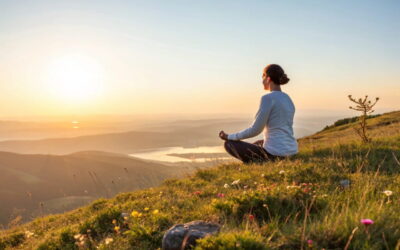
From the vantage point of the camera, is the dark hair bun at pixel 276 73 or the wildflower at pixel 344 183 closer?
the wildflower at pixel 344 183

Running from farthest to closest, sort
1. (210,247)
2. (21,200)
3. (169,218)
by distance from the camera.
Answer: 1. (21,200)
2. (169,218)
3. (210,247)

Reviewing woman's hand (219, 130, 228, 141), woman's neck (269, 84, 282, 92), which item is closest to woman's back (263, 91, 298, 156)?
woman's neck (269, 84, 282, 92)

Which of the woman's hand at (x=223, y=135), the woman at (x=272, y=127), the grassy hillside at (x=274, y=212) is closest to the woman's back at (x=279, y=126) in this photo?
the woman at (x=272, y=127)

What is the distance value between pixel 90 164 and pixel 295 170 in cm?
18110

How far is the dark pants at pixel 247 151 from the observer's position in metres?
9.51

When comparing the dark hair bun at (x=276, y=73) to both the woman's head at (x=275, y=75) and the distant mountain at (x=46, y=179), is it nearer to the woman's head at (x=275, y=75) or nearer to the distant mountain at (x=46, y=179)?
the woman's head at (x=275, y=75)

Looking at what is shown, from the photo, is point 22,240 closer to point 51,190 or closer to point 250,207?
point 250,207

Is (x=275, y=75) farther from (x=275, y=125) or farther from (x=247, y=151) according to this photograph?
(x=247, y=151)

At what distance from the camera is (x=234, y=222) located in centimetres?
427

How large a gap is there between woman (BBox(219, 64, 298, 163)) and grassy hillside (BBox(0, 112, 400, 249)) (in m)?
0.62

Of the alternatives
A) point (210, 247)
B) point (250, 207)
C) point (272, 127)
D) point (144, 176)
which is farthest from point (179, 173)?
point (210, 247)

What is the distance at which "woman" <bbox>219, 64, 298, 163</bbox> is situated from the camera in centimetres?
875

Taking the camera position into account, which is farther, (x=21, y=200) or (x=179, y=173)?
(x=21, y=200)

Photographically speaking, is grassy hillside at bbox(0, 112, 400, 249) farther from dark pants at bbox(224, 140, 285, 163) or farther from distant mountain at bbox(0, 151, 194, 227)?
distant mountain at bbox(0, 151, 194, 227)
